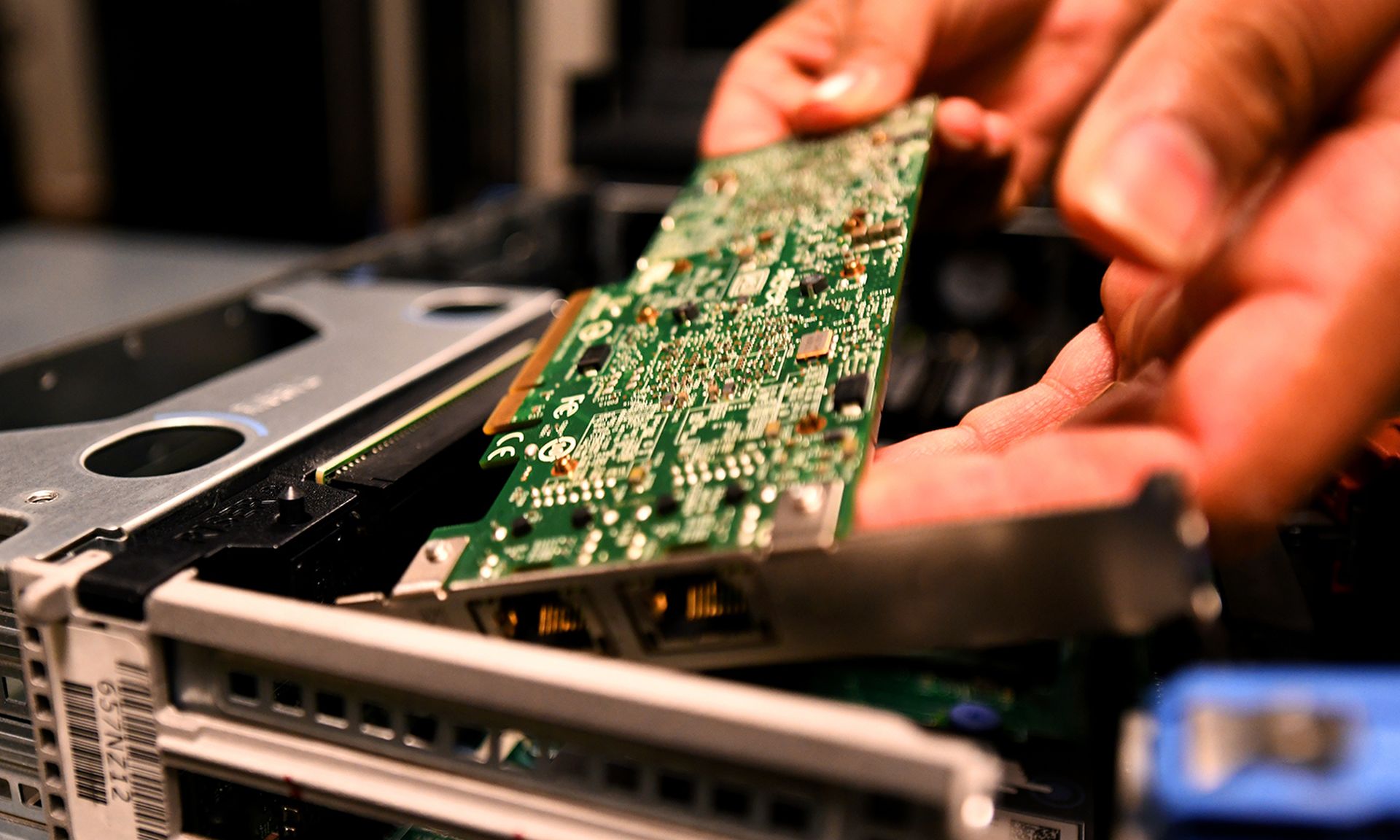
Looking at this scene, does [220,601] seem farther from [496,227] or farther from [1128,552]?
[496,227]

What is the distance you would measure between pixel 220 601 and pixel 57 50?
3.30 metres

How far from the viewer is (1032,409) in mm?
972

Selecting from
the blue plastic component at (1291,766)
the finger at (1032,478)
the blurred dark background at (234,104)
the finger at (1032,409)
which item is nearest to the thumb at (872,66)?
the finger at (1032,409)

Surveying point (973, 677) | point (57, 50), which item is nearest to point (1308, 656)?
point (973, 677)

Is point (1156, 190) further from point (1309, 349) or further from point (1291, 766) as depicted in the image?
point (1291, 766)

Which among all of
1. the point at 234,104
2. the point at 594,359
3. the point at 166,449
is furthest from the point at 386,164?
the point at 594,359

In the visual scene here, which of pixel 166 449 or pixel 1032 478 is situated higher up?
pixel 1032 478

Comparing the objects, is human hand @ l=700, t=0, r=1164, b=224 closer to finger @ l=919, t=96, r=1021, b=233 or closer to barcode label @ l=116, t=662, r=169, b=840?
finger @ l=919, t=96, r=1021, b=233

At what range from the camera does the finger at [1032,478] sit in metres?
0.56

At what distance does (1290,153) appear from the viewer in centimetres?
63

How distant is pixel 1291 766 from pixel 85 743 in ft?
2.30

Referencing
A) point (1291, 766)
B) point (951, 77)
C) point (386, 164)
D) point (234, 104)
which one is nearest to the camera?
point (1291, 766)

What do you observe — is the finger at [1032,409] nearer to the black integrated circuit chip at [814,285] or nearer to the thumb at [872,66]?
the black integrated circuit chip at [814,285]

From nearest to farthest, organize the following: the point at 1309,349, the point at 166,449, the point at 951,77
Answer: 1. the point at 1309,349
2. the point at 166,449
3. the point at 951,77
